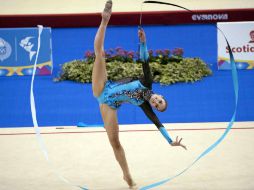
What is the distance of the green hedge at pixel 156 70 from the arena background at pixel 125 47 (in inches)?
6.2

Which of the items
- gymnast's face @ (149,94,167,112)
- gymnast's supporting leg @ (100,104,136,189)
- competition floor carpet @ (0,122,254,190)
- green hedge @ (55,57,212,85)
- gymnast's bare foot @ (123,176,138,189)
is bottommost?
competition floor carpet @ (0,122,254,190)

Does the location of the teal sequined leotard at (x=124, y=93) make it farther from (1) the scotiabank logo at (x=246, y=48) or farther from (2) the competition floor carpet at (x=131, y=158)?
(1) the scotiabank logo at (x=246, y=48)

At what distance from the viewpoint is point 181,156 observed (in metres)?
5.94

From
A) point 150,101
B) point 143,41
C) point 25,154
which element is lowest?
point 25,154

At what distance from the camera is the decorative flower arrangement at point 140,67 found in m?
8.73

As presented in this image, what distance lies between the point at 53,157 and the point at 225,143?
6.76 feet

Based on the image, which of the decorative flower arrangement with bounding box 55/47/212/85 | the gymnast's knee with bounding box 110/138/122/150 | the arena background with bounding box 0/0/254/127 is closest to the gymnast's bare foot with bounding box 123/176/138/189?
the gymnast's knee with bounding box 110/138/122/150

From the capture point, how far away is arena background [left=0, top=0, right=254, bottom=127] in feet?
24.5

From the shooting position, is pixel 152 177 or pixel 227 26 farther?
pixel 227 26

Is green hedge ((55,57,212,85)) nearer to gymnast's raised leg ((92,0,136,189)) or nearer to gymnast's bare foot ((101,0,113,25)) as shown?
gymnast's raised leg ((92,0,136,189))

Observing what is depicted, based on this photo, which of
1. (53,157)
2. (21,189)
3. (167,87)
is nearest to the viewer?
(21,189)

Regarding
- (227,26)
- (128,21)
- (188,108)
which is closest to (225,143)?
(188,108)

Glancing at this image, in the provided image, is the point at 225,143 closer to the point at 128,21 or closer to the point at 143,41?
the point at 143,41

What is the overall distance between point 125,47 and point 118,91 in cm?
531
